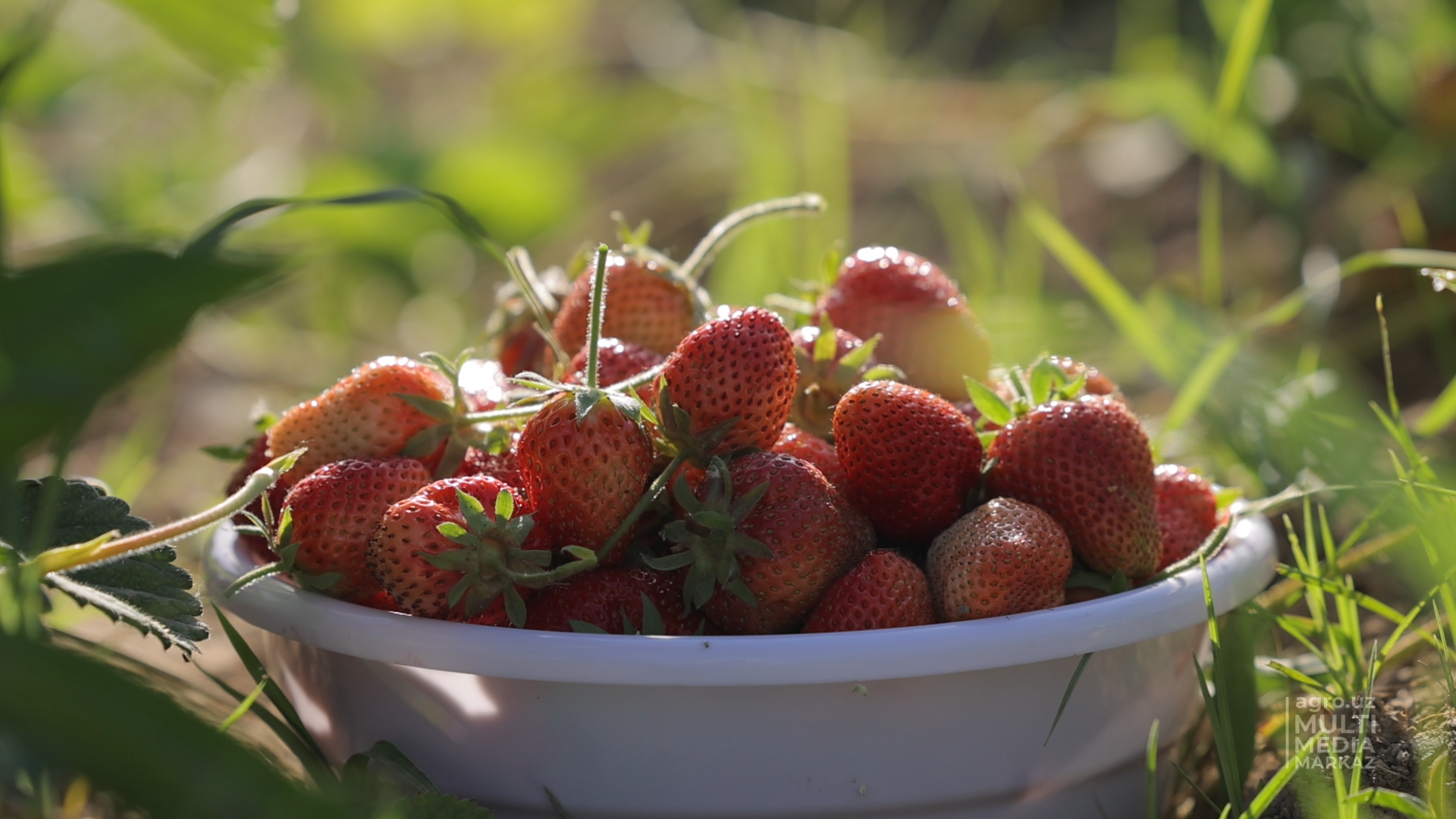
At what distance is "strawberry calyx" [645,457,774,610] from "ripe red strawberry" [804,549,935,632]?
45 mm

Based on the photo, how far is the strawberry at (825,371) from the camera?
81 centimetres

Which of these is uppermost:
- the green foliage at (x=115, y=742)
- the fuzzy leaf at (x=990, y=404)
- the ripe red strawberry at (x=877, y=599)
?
the green foliage at (x=115, y=742)

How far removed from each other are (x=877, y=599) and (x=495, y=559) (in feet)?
0.73

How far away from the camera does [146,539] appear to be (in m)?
0.58

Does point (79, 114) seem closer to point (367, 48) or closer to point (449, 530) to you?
point (367, 48)

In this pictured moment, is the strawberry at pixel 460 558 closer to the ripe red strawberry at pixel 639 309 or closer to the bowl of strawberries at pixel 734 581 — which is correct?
the bowl of strawberries at pixel 734 581

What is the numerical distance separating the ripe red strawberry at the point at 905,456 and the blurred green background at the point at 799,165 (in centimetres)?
42

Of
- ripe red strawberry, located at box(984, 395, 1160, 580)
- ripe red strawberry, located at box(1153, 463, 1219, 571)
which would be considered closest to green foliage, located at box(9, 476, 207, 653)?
ripe red strawberry, located at box(984, 395, 1160, 580)

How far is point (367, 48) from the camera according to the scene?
9.86ft

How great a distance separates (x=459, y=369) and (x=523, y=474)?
110mm

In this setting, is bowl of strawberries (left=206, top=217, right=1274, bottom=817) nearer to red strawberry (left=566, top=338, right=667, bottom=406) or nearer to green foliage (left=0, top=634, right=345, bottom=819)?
red strawberry (left=566, top=338, right=667, bottom=406)

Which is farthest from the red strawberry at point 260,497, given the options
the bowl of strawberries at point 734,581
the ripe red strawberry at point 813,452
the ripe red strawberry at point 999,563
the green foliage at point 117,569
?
the ripe red strawberry at point 999,563

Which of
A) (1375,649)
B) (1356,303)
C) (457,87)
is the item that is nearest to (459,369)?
(1375,649)

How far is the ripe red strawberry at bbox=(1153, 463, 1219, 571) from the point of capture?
798 mm
